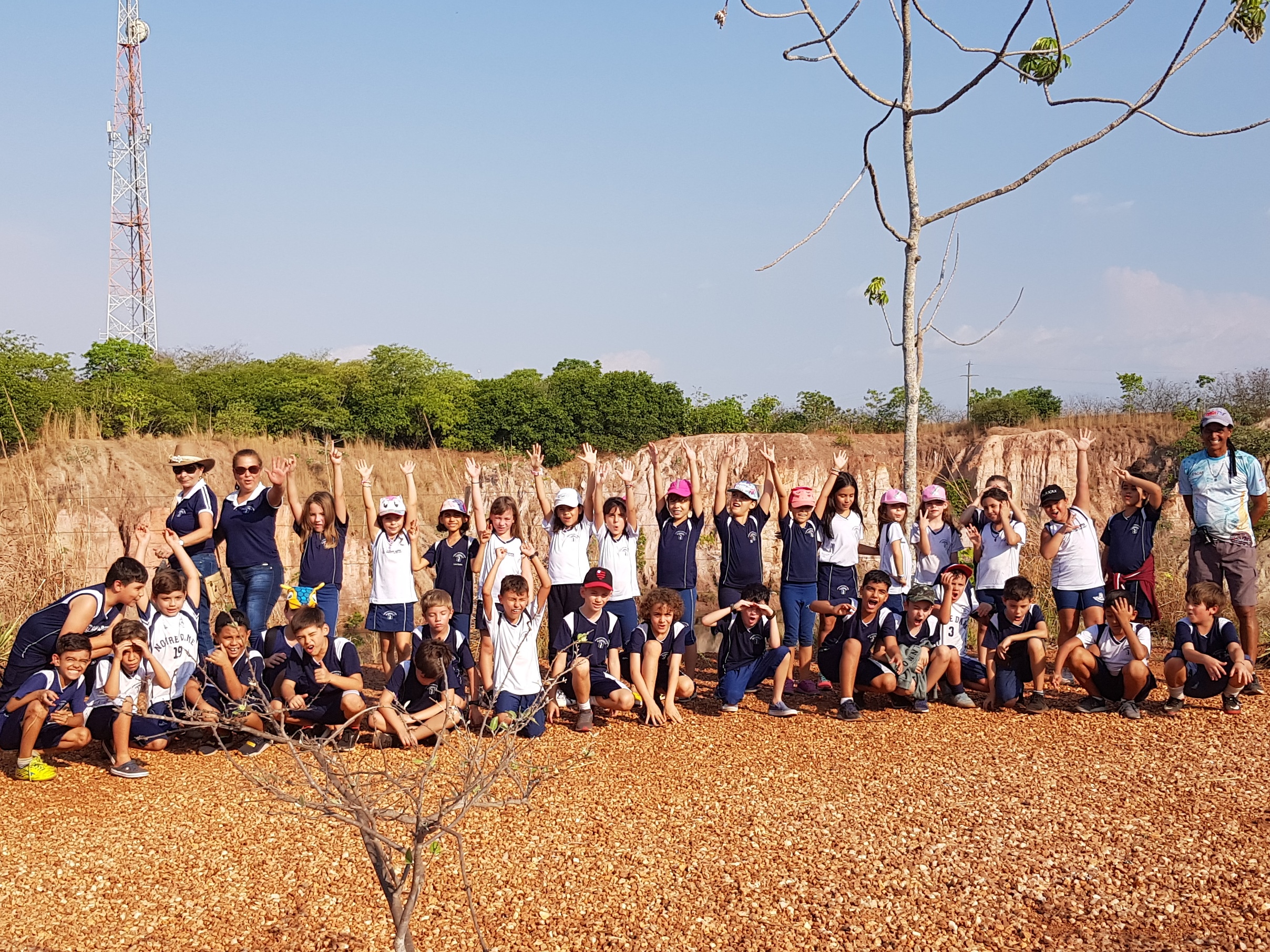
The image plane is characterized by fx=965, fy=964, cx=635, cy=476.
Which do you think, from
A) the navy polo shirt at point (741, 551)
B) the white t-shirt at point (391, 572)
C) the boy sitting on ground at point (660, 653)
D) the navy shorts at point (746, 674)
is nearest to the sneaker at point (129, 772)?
the white t-shirt at point (391, 572)

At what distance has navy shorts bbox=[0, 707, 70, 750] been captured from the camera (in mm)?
5793

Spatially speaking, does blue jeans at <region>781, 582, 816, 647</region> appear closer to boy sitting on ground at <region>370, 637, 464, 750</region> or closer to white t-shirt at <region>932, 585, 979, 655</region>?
white t-shirt at <region>932, 585, 979, 655</region>

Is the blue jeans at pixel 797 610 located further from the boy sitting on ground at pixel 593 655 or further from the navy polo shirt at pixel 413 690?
the navy polo shirt at pixel 413 690

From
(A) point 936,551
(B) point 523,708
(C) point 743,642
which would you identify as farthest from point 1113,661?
(B) point 523,708

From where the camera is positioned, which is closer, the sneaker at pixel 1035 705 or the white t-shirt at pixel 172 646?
the white t-shirt at pixel 172 646

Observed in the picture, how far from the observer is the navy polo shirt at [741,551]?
7.52 metres

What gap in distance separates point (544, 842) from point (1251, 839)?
3.25 meters

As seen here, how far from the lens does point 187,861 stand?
14.5ft

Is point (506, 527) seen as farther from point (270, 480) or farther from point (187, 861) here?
point (187, 861)

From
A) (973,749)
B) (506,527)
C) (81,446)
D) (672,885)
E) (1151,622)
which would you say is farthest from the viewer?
(81,446)

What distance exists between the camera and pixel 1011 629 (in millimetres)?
7148

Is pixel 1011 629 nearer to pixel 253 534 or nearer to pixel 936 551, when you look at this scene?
pixel 936 551

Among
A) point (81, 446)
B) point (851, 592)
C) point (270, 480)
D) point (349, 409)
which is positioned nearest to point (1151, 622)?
point (851, 592)

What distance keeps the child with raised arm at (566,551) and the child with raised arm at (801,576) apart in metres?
1.58
